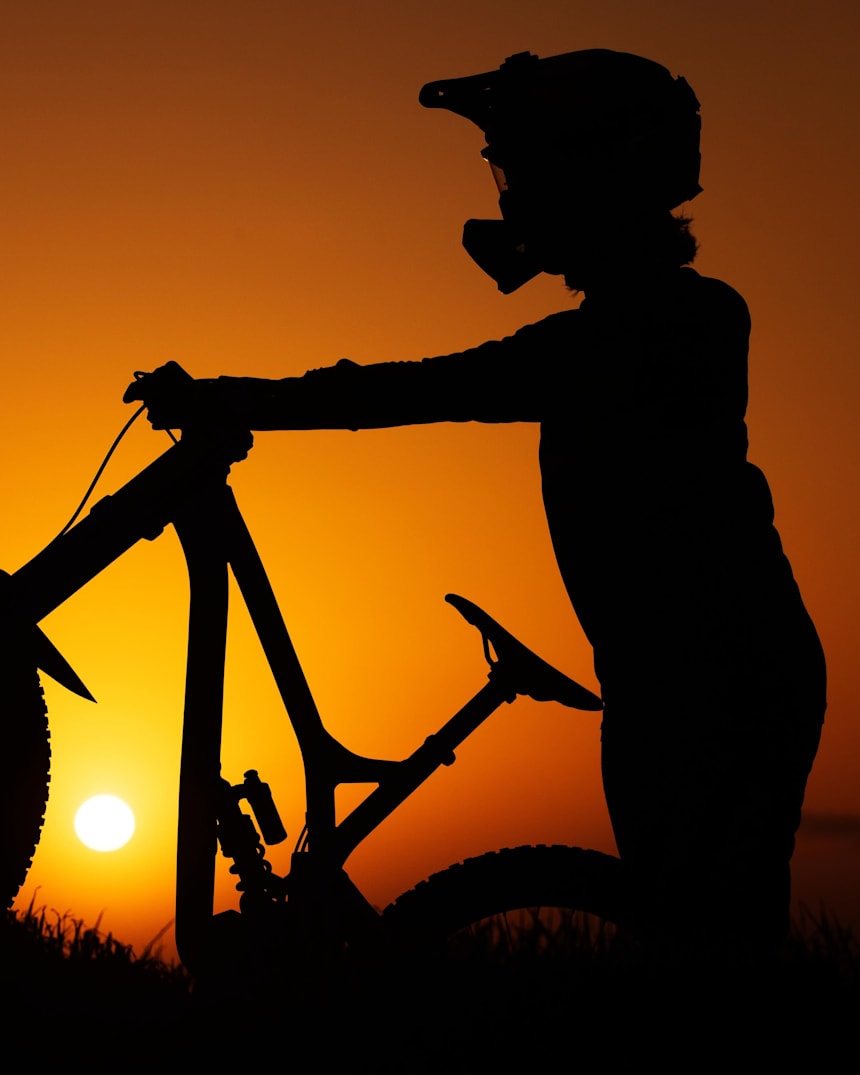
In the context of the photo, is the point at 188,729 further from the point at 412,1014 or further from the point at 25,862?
the point at 412,1014

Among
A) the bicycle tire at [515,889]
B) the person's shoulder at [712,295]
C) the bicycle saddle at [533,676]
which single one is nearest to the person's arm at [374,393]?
the person's shoulder at [712,295]

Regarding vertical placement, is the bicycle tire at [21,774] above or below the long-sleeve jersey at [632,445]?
below

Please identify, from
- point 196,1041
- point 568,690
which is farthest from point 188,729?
point 568,690

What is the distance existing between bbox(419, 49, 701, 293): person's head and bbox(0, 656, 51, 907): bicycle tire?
1914 mm

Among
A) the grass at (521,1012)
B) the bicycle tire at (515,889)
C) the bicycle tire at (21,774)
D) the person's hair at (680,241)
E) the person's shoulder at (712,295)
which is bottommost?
the grass at (521,1012)

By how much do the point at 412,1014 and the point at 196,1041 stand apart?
532 mm

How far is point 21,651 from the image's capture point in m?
3.40

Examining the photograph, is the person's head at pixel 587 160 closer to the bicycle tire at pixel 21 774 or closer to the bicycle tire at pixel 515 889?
the bicycle tire at pixel 515 889

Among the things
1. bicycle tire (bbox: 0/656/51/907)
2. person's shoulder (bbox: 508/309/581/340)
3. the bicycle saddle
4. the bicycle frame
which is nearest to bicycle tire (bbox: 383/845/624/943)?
the bicycle frame

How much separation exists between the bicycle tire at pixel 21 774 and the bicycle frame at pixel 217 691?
29 cm

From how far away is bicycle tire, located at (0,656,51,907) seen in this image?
3.48 meters

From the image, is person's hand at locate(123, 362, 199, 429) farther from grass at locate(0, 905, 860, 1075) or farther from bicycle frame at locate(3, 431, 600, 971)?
grass at locate(0, 905, 860, 1075)

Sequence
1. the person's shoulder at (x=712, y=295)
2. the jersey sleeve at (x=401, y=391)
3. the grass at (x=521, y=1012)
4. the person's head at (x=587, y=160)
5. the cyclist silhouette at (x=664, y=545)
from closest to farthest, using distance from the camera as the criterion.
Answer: the grass at (x=521, y=1012) < the cyclist silhouette at (x=664, y=545) < the jersey sleeve at (x=401, y=391) < the person's shoulder at (x=712, y=295) < the person's head at (x=587, y=160)

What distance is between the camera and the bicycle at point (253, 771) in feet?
10.4
